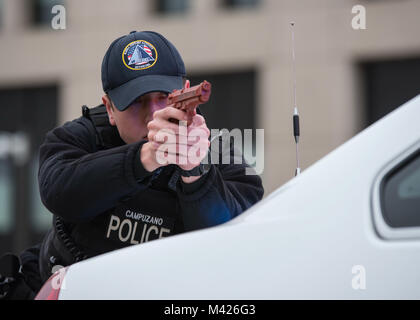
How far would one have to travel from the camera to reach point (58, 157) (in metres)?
2.63

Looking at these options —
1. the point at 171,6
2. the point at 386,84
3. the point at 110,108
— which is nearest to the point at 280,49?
the point at 386,84

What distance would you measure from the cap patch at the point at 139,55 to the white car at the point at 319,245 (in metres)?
0.98

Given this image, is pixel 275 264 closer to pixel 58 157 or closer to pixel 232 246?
pixel 232 246

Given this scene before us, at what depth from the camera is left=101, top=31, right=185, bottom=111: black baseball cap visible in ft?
8.85

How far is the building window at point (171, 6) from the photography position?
1296cm

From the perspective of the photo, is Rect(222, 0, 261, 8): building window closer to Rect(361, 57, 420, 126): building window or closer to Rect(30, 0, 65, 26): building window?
Rect(361, 57, 420, 126): building window

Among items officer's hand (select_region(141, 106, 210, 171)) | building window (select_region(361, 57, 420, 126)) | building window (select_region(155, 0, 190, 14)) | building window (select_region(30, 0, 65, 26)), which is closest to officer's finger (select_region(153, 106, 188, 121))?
officer's hand (select_region(141, 106, 210, 171))

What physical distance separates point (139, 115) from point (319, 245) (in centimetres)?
113

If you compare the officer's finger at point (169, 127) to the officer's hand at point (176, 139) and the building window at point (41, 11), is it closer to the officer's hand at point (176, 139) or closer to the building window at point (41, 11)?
the officer's hand at point (176, 139)

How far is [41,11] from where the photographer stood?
46.3 ft

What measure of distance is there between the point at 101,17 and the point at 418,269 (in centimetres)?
1167

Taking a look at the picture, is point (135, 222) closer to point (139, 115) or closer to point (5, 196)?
point (139, 115)
